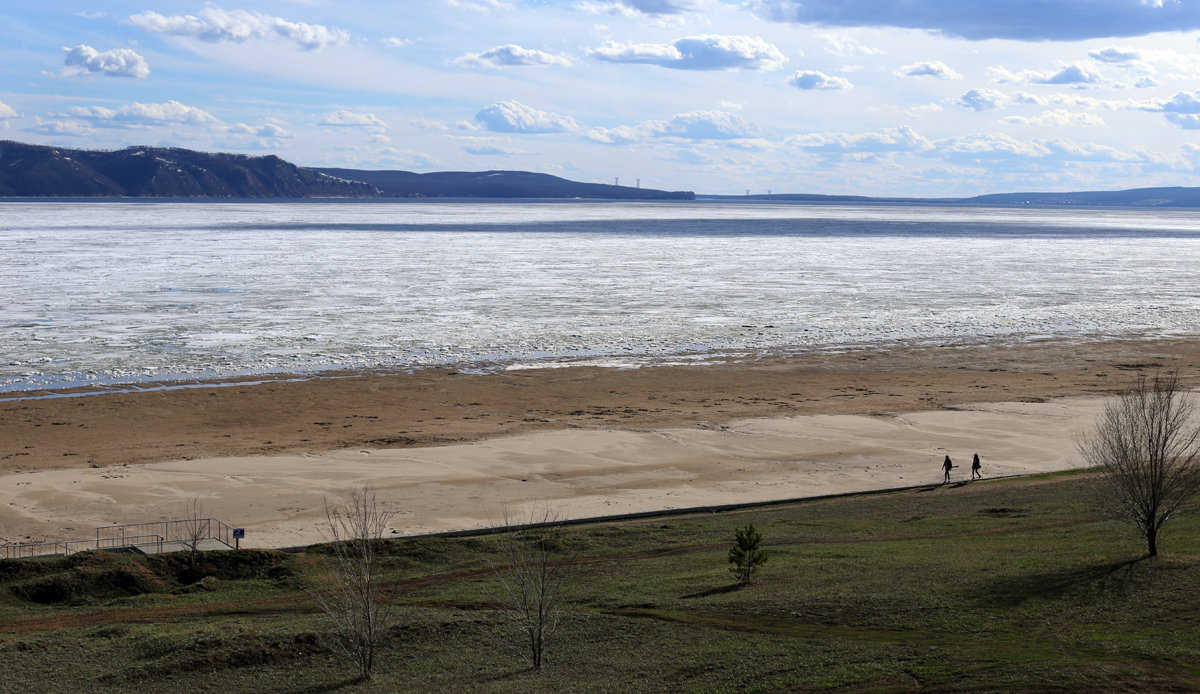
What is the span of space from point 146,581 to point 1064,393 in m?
41.3

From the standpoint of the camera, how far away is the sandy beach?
107 ft

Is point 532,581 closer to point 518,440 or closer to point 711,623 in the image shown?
point 711,623

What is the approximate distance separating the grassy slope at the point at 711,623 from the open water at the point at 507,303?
29227mm

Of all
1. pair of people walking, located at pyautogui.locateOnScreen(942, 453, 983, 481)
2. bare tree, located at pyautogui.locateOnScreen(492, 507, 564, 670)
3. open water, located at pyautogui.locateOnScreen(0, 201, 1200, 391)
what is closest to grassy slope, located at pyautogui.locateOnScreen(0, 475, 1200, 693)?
bare tree, located at pyautogui.locateOnScreen(492, 507, 564, 670)

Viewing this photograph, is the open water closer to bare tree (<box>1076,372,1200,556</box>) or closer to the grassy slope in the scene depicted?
the grassy slope

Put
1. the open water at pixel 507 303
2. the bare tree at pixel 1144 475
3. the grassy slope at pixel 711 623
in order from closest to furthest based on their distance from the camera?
the grassy slope at pixel 711 623, the bare tree at pixel 1144 475, the open water at pixel 507 303

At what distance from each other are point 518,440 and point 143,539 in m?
15.1

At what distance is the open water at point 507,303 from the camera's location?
57.0m

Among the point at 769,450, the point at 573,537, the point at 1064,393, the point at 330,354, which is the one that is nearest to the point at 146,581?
the point at 573,537

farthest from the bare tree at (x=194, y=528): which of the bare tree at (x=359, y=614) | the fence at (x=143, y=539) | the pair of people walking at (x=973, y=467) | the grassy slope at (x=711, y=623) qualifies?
the pair of people walking at (x=973, y=467)

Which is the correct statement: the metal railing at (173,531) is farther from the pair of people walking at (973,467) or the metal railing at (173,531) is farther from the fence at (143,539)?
the pair of people walking at (973,467)

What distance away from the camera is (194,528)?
1140 inches

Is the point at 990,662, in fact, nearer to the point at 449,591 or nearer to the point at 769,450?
the point at 449,591

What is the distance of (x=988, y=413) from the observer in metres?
46.3
